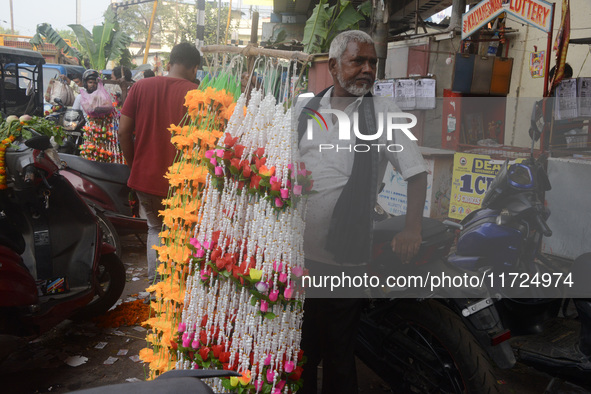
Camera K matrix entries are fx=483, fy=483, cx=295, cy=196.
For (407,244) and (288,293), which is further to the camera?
(407,244)

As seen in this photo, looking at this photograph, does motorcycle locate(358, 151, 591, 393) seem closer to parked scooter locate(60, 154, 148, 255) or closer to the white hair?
the white hair

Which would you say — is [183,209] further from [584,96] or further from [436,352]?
[584,96]

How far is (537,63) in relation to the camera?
7.02 m

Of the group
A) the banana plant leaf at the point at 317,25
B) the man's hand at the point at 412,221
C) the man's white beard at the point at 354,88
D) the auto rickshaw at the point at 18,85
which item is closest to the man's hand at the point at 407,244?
the man's hand at the point at 412,221

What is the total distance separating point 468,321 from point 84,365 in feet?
8.11

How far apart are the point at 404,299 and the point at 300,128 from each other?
1.04 m

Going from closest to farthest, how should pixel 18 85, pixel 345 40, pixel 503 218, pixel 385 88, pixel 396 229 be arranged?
1. pixel 345 40
2. pixel 396 229
3. pixel 503 218
4. pixel 385 88
5. pixel 18 85

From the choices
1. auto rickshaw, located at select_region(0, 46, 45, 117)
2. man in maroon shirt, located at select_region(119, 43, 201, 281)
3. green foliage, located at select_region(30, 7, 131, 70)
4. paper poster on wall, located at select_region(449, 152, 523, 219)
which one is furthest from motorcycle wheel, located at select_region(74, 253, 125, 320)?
green foliage, located at select_region(30, 7, 131, 70)

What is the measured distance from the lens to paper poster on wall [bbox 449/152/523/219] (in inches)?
210

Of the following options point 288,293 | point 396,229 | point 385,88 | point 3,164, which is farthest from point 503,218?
point 385,88

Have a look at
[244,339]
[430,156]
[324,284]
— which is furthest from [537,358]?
[430,156]

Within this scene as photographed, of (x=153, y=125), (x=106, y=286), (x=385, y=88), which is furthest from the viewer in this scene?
(x=385, y=88)

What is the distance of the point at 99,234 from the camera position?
3.63 m

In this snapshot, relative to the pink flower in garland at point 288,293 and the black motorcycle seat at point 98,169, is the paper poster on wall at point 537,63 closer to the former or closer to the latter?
the black motorcycle seat at point 98,169
